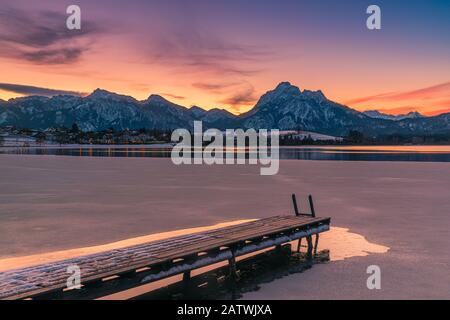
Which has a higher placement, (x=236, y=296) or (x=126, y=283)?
(x=126, y=283)

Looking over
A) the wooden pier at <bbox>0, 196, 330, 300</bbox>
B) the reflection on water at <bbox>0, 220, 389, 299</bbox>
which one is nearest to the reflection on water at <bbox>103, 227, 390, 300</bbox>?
the reflection on water at <bbox>0, 220, 389, 299</bbox>

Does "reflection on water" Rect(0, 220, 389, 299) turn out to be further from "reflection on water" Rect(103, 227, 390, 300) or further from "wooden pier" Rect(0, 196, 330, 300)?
"wooden pier" Rect(0, 196, 330, 300)

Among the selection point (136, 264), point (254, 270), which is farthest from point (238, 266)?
point (136, 264)

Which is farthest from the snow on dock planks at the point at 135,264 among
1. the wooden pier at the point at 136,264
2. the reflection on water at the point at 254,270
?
the reflection on water at the point at 254,270

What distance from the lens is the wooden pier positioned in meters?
8.51

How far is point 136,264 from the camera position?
9.70 m

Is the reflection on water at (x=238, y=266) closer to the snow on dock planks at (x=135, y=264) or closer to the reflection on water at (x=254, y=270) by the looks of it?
the reflection on water at (x=254, y=270)

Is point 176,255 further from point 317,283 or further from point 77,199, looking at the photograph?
point 77,199
